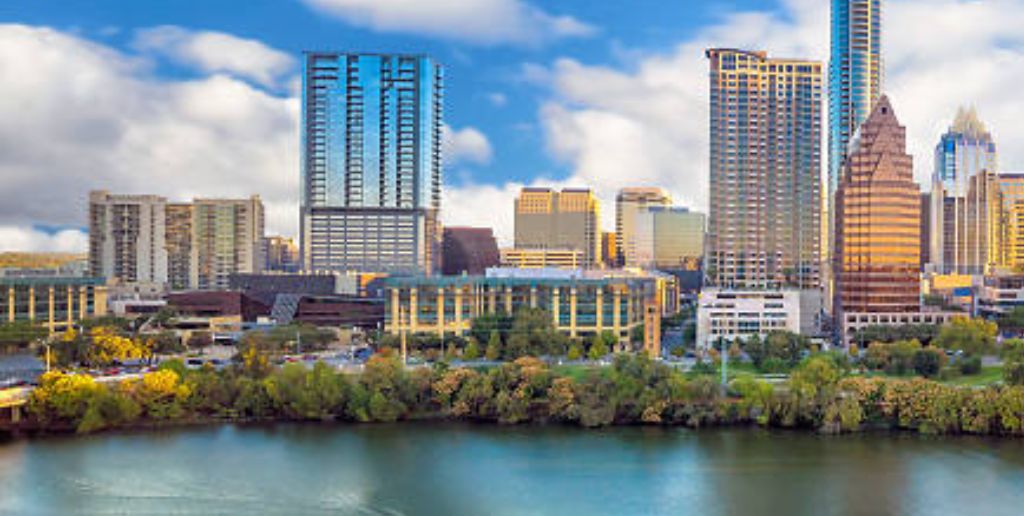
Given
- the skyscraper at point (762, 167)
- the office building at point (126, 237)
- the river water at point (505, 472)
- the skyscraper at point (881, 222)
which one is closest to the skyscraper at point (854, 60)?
the skyscraper at point (762, 167)

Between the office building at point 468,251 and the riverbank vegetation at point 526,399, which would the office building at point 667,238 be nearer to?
the office building at point 468,251

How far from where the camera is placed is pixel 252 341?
2591 centimetres

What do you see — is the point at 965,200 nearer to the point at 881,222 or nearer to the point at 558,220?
the point at 558,220

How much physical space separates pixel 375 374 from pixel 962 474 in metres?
11.1

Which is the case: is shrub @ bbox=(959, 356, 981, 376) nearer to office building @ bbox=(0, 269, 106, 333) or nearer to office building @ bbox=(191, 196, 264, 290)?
office building @ bbox=(0, 269, 106, 333)

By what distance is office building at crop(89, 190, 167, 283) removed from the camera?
52125 millimetres

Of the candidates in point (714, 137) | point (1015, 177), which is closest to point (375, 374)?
point (714, 137)

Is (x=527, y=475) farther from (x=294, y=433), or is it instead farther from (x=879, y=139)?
(x=879, y=139)

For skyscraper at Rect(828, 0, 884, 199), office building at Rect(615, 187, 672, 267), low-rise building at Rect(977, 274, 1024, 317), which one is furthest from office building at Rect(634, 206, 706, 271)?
low-rise building at Rect(977, 274, 1024, 317)

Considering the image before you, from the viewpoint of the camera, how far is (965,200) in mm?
64375

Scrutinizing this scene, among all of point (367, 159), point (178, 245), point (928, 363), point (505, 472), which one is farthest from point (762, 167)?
point (178, 245)

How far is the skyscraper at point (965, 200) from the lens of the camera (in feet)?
206

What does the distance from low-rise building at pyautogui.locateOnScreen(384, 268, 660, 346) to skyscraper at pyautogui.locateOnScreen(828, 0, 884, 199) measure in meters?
24.4

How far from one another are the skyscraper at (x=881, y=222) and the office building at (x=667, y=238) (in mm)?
46253
